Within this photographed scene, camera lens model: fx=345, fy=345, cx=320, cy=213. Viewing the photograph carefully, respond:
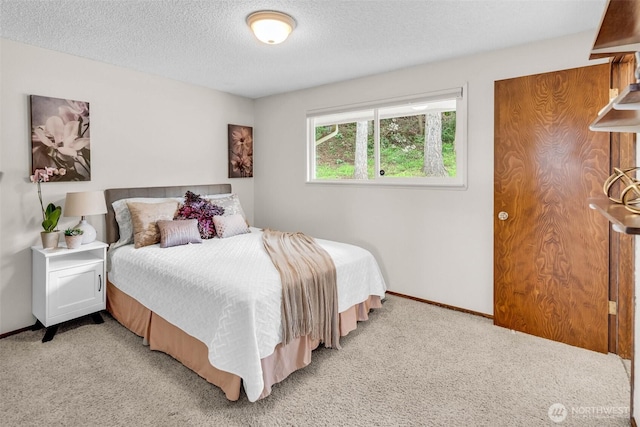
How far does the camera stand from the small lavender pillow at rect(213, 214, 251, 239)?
358cm

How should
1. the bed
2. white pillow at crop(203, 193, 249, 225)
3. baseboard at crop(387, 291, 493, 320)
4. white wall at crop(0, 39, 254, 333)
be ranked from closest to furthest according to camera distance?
the bed
white wall at crop(0, 39, 254, 333)
baseboard at crop(387, 291, 493, 320)
white pillow at crop(203, 193, 249, 225)

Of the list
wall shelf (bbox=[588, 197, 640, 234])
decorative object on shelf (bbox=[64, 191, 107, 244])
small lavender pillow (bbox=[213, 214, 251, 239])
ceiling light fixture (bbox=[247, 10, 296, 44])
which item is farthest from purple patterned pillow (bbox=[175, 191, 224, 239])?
wall shelf (bbox=[588, 197, 640, 234])

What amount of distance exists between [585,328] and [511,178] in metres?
1.27

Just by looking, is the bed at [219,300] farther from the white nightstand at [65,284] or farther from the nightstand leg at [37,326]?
the nightstand leg at [37,326]

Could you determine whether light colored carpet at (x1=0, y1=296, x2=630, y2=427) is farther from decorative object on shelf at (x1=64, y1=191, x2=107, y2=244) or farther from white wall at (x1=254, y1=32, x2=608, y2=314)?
decorative object on shelf at (x1=64, y1=191, x2=107, y2=244)

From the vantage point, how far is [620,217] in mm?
1034

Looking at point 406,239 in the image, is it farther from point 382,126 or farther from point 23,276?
point 23,276

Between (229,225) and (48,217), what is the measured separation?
1525mm

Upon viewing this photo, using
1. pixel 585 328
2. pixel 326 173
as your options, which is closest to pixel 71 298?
pixel 326 173

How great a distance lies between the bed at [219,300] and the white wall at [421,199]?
682mm

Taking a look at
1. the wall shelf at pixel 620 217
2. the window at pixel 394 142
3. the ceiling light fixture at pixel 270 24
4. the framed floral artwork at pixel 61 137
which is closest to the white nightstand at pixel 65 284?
the framed floral artwork at pixel 61 137

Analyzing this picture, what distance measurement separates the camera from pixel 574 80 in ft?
8.55

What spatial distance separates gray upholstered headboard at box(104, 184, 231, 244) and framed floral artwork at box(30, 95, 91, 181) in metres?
0.27

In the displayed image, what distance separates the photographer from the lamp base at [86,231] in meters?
3.04
